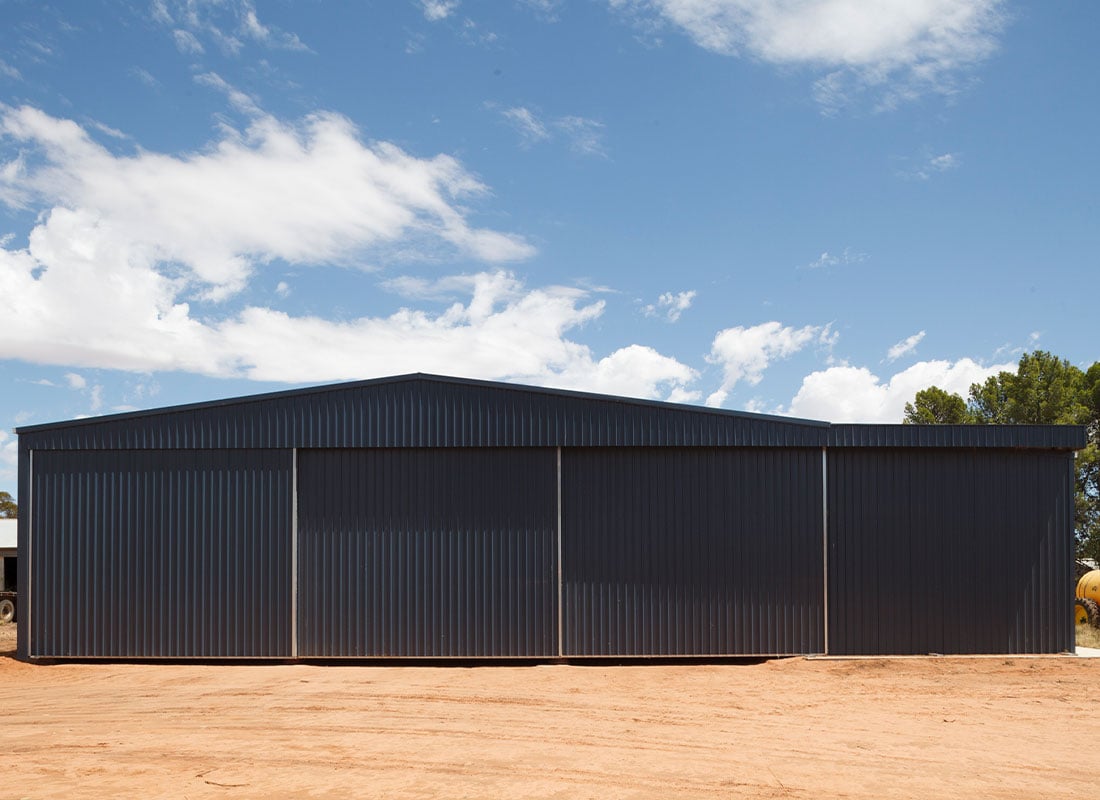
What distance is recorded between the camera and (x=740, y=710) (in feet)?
42.4

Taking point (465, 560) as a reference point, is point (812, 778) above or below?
below

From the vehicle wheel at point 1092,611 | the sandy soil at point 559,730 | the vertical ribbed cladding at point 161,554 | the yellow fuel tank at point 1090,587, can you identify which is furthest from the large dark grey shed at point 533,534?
the yellow fuel tank at point 1090,587

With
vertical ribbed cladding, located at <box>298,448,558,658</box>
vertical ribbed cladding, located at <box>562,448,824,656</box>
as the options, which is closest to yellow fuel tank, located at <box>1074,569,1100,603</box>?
vertical ribbed cladding, located at <box>562,448,824,656</box>

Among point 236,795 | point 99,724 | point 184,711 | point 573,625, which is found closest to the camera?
point 236,795

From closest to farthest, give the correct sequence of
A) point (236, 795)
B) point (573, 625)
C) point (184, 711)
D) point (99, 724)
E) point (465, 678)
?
point (236, 795), point (99, 724), point (184, 711), point (465, 678), point (573, 625)

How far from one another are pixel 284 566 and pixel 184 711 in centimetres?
464

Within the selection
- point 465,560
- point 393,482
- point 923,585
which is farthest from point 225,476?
point 923,585

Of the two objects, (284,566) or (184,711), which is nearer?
(184,711)

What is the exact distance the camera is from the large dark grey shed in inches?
680

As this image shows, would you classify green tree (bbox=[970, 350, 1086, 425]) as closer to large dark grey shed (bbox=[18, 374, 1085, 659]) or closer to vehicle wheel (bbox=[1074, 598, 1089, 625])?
vehicle wheel (bbox=[1074, 598, 1089, 625])

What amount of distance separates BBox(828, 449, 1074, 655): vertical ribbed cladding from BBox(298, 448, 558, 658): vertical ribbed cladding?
18.3 feet

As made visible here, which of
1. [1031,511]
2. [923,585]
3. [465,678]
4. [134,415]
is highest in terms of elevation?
[134,415]

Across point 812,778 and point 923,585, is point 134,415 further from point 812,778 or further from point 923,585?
point 923,585

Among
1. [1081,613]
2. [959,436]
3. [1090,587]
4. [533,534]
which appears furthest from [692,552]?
[1090,587]
